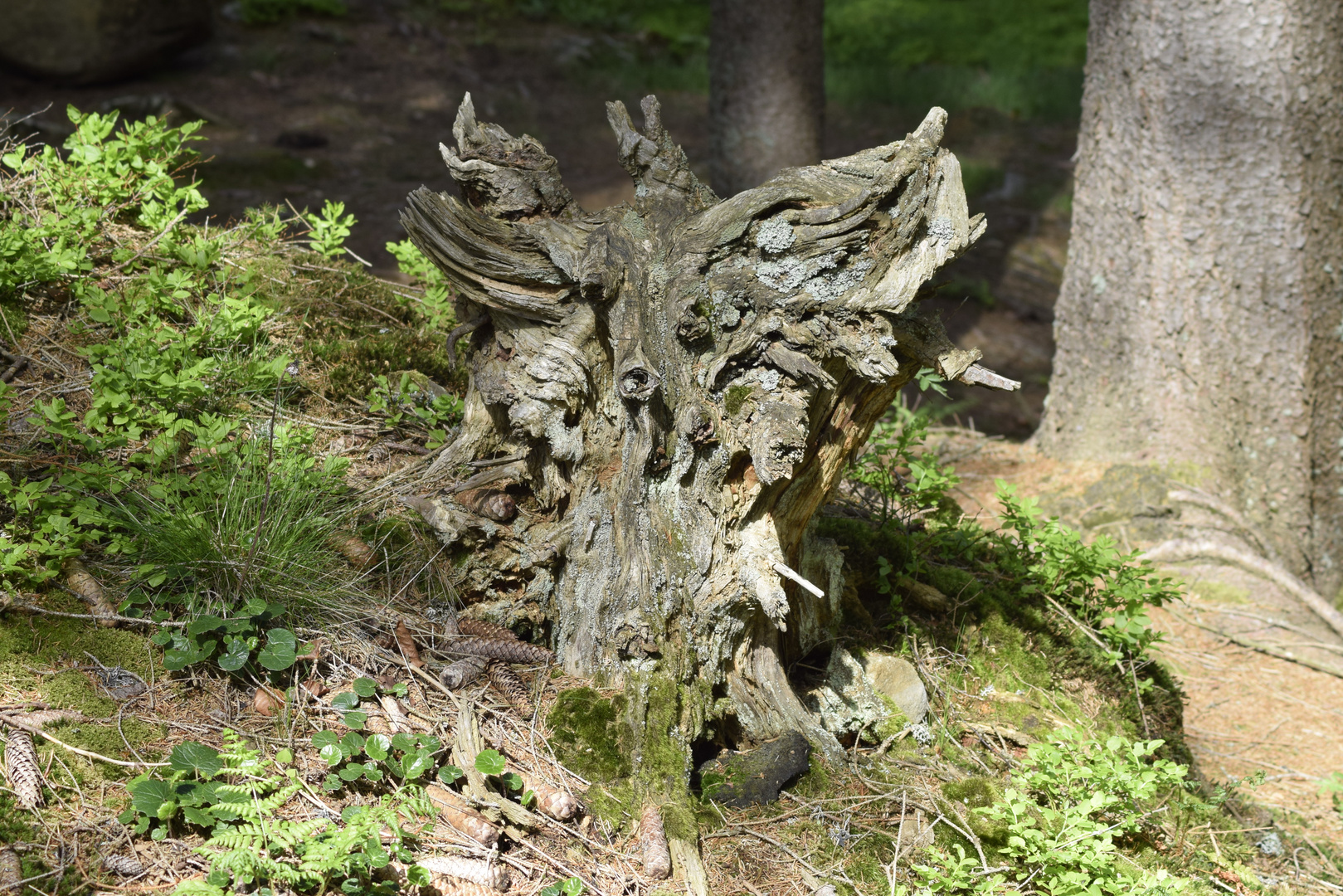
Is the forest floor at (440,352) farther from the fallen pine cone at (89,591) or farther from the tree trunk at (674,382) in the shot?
the tree trunk at (674,382)

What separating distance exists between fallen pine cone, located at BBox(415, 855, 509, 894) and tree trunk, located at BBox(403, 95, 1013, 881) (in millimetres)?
551

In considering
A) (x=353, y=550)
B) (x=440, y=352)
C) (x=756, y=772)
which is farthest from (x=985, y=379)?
(x=440, y=352)

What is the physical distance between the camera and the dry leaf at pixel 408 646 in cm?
312

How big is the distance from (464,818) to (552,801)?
0.28m

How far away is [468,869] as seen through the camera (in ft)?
8.48

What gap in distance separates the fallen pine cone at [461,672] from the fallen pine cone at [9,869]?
3.84 ft

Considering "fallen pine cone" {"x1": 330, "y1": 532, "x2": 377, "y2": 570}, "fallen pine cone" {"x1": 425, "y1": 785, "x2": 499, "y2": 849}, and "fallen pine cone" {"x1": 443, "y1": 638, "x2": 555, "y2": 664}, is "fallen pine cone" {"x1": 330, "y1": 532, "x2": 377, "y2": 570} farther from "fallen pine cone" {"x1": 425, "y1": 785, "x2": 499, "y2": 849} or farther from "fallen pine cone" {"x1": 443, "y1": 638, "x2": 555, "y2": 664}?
"fallen pine cone" {"x1": 425, "y1": 785, "x2": 499, "y2": 849}

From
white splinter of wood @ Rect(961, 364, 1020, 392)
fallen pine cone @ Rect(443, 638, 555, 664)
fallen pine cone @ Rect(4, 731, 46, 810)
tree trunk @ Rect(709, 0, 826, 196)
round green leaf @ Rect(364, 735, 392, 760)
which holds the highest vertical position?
tree trunk @ Rect(709, 0, 826, 196)

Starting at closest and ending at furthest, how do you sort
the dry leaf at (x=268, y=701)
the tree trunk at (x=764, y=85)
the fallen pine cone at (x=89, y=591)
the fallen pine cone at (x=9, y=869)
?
the fallen pine cone at (x=9, y=869) → the dry leaf at (x=268, y=701) → the fallen pine cone at (x=89, y=591) → the tree trunk at (x=764, y=85)

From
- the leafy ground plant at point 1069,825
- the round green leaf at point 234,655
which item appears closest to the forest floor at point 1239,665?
the leafy ground plant at point 1069,825

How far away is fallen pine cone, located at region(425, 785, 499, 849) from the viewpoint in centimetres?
268

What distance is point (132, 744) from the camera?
8.73 feet

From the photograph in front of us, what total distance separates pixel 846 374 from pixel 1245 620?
11.9 ft

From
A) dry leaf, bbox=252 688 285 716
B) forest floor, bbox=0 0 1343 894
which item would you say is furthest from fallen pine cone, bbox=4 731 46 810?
dry leaf, bbox=252 688 285 716
